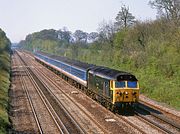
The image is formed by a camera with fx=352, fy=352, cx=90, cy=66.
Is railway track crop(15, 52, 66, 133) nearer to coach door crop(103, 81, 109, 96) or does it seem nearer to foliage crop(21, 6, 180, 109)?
coach door crop(103, 81, 109, 96)

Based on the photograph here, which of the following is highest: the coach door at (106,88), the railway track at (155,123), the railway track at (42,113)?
the coach door at (106,88)

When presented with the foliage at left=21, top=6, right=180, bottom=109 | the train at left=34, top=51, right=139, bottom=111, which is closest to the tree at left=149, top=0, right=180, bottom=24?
the foliage at left=21, top=6, right=180, bottom=109

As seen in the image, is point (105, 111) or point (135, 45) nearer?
point (105, 111)

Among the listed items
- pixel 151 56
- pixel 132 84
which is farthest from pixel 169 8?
pixel 132 84

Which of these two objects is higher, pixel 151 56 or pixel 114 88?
pixel 151 56

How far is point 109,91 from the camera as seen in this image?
25422mm

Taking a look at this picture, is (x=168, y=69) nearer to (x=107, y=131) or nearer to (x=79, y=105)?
(x=79, y=105)

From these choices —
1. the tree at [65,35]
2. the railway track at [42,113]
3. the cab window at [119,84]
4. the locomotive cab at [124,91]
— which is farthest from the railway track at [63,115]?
the tree at [65,35]

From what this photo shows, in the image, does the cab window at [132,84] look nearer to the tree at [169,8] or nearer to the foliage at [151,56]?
the foliage at [151,56]

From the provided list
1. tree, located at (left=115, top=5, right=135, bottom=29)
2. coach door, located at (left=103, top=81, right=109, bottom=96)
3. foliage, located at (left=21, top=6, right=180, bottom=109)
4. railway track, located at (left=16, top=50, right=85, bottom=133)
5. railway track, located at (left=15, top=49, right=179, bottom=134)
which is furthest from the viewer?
tree, located at (left=115, top=5, right=135, bottom=29)

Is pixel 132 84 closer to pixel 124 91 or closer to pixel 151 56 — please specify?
pixel 124 91

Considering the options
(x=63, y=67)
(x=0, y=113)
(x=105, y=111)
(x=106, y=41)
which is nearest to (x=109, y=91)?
(x=105, y=111)

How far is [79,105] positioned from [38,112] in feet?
13.0

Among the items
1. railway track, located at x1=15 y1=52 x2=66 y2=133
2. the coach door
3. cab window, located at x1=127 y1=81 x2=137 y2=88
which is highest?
cab window, located at x1=127 y1=81 x2=137 y2=88
